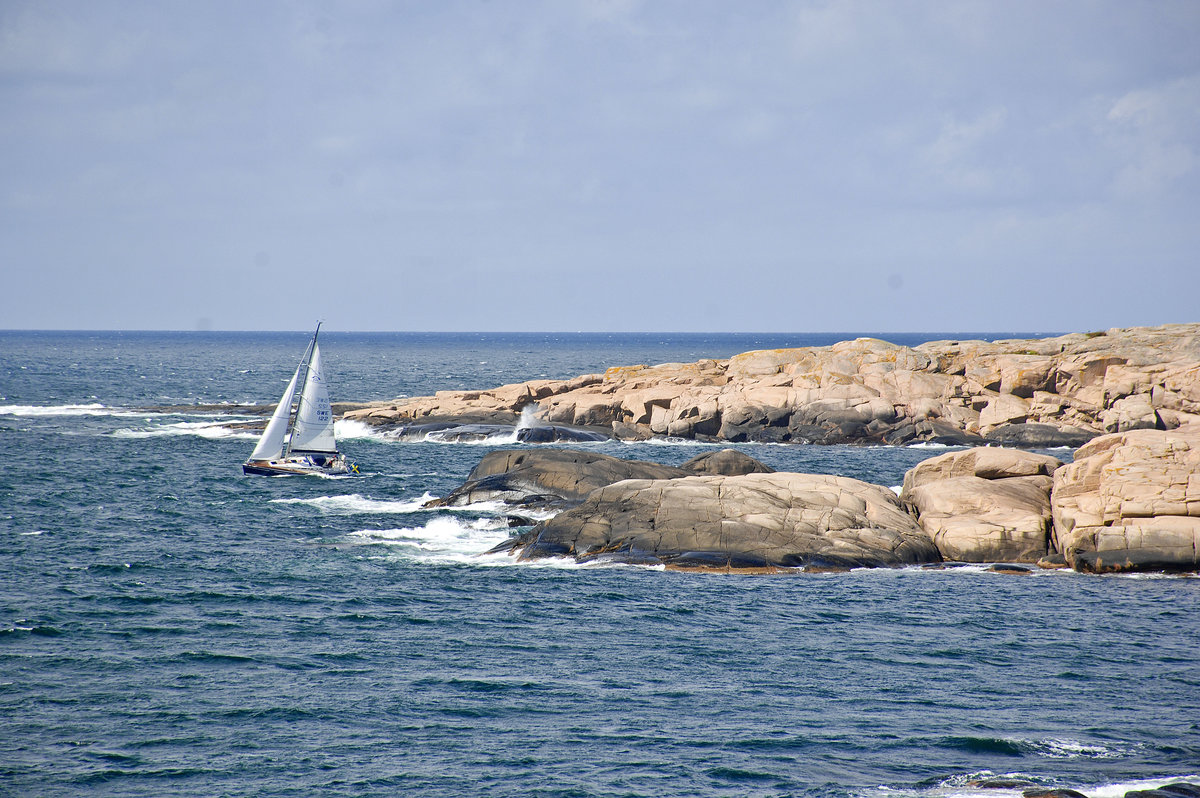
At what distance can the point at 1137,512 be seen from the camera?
30.9 m

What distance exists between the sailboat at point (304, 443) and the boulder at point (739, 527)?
20.0m

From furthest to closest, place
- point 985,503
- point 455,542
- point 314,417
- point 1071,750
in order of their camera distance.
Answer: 1. point 314,417
2. point 455,542
3. point 985,503
4. point 1071,750

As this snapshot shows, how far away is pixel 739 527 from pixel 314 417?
26.9 m

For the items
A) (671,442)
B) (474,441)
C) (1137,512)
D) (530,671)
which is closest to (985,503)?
(1137,512)

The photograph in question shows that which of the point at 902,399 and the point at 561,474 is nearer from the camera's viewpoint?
the point at 561,474

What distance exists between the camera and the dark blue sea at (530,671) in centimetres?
1748

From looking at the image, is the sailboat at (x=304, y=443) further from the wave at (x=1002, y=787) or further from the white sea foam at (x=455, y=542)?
the wave at (x=1002, y=787)

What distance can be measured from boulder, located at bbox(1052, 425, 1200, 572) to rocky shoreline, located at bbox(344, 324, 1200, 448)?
3084cm

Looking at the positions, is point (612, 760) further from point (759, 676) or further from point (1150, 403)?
point (1150, 403)

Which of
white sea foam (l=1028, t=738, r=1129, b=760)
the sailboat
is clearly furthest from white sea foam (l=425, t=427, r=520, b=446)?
white sea foam (l=1028, t=738, r=1129, b=760)

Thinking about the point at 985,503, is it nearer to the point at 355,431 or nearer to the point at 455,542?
the point at 455,542

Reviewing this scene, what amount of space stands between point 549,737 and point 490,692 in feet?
9.12

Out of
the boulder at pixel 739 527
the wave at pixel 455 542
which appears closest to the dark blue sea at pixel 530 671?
A: the wave at pixel 455 542

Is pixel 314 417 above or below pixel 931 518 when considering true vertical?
above
